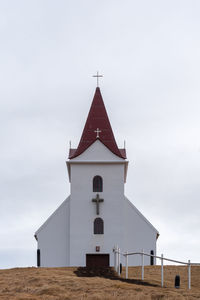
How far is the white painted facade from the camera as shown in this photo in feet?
148

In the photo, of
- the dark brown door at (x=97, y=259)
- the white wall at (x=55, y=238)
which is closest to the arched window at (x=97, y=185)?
the white wall at (x=55, y=238)

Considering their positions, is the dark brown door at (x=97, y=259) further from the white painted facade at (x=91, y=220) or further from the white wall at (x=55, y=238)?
the white wall at (x=55, y=238)

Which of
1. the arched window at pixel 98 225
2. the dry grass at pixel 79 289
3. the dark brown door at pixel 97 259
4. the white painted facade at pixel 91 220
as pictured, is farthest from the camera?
the arched window at pixel 98 225

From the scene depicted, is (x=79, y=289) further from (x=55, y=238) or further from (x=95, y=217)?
(x=55, y=238)

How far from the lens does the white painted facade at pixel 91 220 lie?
148ft

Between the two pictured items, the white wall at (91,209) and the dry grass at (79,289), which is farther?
the white wall at (91,209)

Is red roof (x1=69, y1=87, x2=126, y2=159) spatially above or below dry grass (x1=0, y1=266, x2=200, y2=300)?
above

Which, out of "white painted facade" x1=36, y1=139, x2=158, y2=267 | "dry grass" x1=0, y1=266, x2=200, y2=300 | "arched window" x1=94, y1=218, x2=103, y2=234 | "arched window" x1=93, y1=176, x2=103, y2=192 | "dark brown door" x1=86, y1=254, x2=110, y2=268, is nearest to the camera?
"dry grass" x1=0, y1=266, x2=200, y2=300

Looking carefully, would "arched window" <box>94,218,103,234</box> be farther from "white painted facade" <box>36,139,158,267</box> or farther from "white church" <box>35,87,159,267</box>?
"white painted facade" <box>36,139,158,267</box>

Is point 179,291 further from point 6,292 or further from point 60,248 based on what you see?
point 60,248

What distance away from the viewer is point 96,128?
47.7 metres

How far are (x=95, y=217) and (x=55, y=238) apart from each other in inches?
134

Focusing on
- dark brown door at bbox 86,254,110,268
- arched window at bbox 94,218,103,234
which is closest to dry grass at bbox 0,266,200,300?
dark brown door at bbox 86,254,110,268

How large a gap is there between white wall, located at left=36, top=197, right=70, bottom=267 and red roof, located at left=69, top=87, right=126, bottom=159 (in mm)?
3975
